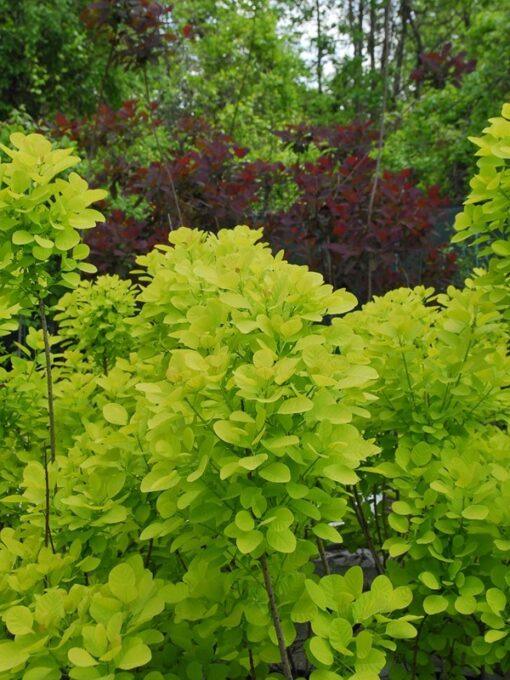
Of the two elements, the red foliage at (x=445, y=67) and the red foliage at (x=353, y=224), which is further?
the red foliage at (x=445, y=67)

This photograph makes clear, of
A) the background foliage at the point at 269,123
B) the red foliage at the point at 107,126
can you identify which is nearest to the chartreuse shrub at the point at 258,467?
the background foliage at the point at 269,123

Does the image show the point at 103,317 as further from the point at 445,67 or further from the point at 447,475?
the point at 445,67

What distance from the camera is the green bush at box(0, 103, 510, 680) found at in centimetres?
123

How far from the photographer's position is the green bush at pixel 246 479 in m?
1.23

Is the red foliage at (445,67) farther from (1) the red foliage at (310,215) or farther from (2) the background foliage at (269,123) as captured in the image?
(1) the red foliage at (310,215)

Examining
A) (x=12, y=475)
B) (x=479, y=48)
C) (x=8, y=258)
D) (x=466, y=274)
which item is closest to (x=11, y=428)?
(x=12, y=475)

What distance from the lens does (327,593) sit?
4.39ft

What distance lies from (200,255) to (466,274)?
453cm

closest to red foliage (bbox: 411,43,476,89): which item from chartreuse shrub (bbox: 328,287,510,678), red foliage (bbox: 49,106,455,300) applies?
red foliage (bbox: 49,106,455,300)

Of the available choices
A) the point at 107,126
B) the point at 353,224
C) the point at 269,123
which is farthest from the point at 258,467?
the point at 269,123

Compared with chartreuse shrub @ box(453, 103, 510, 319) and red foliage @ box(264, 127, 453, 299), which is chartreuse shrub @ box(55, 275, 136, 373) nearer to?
chartreuse shrub @ box(453, 103, 510, 319)

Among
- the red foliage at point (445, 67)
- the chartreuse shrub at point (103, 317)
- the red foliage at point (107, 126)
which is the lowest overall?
the chartreuse shrub at point (103, 317)

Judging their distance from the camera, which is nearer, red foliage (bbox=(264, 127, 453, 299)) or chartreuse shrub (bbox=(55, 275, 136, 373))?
chartreuse shrub (bbox=(55, 275, 136, 373))

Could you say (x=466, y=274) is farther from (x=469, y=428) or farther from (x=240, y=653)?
(x=240, y=653)
